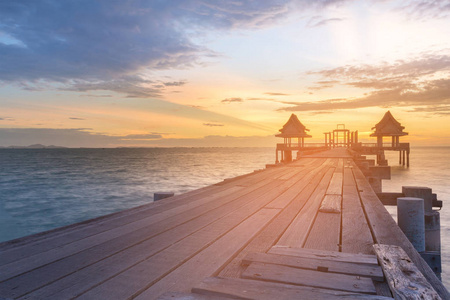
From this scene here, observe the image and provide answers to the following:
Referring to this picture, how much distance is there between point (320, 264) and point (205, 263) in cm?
87

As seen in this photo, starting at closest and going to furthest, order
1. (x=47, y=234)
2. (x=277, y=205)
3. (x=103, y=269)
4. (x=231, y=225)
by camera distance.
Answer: (x=103, y=269)
(x=47, y=234)
(x=231, y=225)
(x=277, y=205)

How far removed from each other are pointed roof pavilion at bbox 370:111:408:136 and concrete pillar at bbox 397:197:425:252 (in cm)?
4213

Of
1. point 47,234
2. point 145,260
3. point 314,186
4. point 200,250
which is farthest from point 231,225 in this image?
point 314,186

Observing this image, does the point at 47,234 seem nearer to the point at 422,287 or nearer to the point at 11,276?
the point at 11,276

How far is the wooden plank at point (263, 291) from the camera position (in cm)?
Result: 185

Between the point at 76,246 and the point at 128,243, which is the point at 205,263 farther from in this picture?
the point at 76,246

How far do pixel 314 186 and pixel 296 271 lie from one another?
197 inches

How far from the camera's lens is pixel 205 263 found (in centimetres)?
245

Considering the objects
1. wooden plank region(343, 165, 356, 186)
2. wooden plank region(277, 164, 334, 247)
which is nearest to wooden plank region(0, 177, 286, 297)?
wooden plank region(277, 164, 334, 247)

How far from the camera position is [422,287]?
75.5 inches

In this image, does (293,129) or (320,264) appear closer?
(320,264)

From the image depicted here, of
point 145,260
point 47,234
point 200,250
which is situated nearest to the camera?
point 145,260

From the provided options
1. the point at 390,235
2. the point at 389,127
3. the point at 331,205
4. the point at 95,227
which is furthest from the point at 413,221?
the point at 389,127

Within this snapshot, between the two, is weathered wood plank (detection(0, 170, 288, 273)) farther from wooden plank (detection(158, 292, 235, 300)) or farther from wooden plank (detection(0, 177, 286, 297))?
wooden plank (detection(158, 292, 235, 300))
